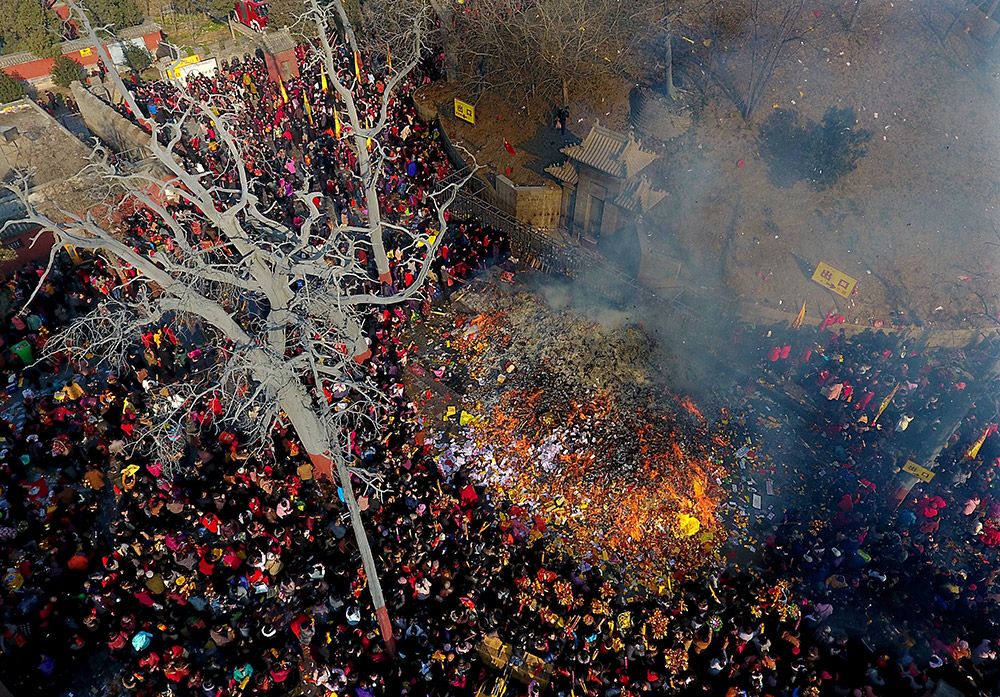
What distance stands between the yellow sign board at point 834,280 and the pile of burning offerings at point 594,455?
5.69 meters

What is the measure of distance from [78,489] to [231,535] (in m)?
4.79

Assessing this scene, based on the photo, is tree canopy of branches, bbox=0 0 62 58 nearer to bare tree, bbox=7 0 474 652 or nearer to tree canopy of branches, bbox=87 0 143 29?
tree canopy of branches, bbox=87 0 143 29

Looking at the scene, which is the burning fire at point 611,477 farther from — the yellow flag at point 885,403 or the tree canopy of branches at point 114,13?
the tree canopy of branches at point 114,13

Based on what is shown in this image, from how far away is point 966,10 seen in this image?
2808cm

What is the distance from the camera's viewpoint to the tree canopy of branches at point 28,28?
33.4 m

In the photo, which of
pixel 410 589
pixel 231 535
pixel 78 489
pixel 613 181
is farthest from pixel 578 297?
pixel 78 489

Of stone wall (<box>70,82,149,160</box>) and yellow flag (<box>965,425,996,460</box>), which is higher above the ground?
yellow flag (<box>965,425,996,460</box>)

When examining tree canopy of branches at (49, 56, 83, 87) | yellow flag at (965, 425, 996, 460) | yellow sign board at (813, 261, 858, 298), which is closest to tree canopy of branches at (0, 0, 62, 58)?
tree canopy of branches at (49, 56, 83, 87)

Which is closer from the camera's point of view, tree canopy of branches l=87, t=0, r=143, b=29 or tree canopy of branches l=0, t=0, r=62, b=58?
tree canopy of branches l=0, t=0, r=62, b=58

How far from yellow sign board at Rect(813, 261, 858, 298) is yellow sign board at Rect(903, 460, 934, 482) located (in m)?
5.90

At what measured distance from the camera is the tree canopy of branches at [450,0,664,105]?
27.0 meters

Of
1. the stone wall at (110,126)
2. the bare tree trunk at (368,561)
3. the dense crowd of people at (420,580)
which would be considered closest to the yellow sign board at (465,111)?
the stone wall at (110,126)

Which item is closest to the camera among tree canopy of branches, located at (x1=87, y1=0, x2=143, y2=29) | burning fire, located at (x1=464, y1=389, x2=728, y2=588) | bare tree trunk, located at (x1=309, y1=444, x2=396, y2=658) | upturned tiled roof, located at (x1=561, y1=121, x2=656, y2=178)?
bare tree trunk, located at (x1=309, y1=444, x2=396, y2=658)

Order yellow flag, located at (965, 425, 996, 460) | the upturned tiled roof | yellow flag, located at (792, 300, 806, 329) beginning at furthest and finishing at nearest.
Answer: yellow flag, located at (792, 300, 806, 329) < the upturned tiled roof < yellow flag, located at (965, 425, 996, 460)
